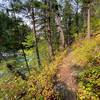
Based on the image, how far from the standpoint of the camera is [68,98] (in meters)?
6.13

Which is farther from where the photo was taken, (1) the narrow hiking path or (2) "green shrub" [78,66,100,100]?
(1) the narrow hiking path

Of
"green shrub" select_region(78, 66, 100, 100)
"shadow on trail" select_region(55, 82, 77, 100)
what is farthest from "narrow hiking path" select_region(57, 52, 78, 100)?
"green shrub" select_region(78, 66, 100, 100)

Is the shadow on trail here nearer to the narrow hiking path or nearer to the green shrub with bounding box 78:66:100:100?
the narrow hiking path

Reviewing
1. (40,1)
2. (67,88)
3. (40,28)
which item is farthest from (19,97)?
(40,28)

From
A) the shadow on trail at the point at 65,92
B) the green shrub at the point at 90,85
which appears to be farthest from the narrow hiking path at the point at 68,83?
the green shrub at the point at 90,85

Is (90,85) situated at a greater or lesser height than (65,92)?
greater

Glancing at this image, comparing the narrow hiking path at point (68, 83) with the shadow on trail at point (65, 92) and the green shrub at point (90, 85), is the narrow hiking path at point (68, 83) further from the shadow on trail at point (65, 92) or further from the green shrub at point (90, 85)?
the green shrub at point (90, 85)

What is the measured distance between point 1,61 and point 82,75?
1782 cm

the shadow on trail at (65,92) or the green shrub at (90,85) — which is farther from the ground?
the green shrub at (90,85)

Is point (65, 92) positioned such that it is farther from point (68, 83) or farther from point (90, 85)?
point (90, 85)

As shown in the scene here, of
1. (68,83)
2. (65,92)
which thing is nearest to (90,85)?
(65,92)

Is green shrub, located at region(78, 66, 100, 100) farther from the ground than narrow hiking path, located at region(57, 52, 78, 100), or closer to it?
farther from the ground

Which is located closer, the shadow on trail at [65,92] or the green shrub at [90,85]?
the green shrub at [90,85]

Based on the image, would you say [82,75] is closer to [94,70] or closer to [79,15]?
[94,70]
